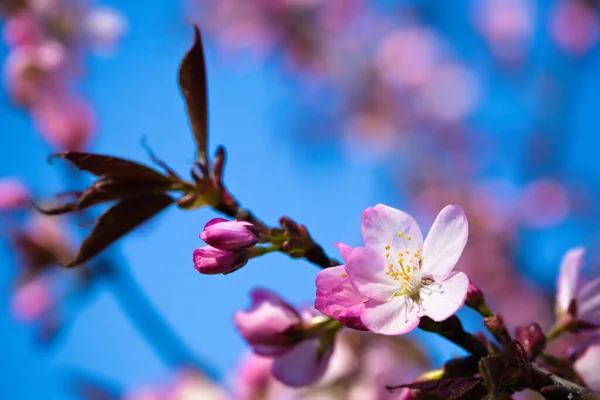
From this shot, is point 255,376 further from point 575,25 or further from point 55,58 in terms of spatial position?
point 575,25

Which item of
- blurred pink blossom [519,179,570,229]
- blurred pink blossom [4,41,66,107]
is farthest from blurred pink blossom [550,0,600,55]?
blurred pink blossom [4,41,66,107]

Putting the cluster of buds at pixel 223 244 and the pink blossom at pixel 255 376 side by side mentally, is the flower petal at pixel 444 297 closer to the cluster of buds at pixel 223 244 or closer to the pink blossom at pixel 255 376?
the cluster of buds at pixel 223 244

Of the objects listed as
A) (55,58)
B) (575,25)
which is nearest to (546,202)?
(575,25)

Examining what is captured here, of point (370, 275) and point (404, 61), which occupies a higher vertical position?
point (404, 61)

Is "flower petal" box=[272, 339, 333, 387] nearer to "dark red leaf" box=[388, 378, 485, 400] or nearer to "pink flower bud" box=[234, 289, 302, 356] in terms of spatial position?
"pink flower bud" box=[234, 289, 302, 356]

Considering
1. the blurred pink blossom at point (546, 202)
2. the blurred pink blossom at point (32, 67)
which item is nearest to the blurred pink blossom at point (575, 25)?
the blurred pink blossom at point (546, 202)

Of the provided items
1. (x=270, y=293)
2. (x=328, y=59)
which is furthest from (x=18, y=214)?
(x=328, y=59)
